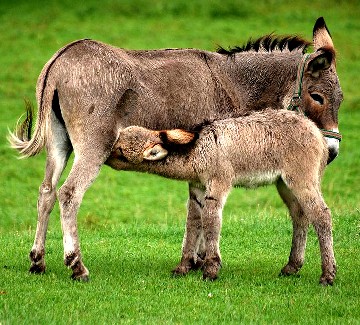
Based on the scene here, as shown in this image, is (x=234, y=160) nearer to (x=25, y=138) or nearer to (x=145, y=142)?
(x=145, y=142)

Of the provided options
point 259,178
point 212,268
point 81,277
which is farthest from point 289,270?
point 81,277

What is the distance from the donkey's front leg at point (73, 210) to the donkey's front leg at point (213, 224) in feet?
4.08

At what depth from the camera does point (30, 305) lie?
26.5ft

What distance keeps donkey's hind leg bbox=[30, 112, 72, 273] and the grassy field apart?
24cm

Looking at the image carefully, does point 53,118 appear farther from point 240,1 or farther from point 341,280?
point 240,1

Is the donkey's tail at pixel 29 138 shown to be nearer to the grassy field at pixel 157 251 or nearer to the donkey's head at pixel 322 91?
the grassy field at pixel 157 251

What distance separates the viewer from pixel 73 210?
9383mm

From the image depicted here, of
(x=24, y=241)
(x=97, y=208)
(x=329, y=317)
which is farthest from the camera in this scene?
(x=97, y=208)

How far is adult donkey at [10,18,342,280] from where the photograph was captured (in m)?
9.46

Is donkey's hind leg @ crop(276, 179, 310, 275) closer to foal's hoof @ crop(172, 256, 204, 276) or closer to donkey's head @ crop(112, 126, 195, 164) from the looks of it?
foal's hoof @ crop(172, 256, 204, 276)

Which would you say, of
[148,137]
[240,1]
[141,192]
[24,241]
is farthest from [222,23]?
[148,137]

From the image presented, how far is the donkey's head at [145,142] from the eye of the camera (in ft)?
31.0

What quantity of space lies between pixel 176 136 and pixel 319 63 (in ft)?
6.76

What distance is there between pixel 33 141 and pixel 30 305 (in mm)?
2397
